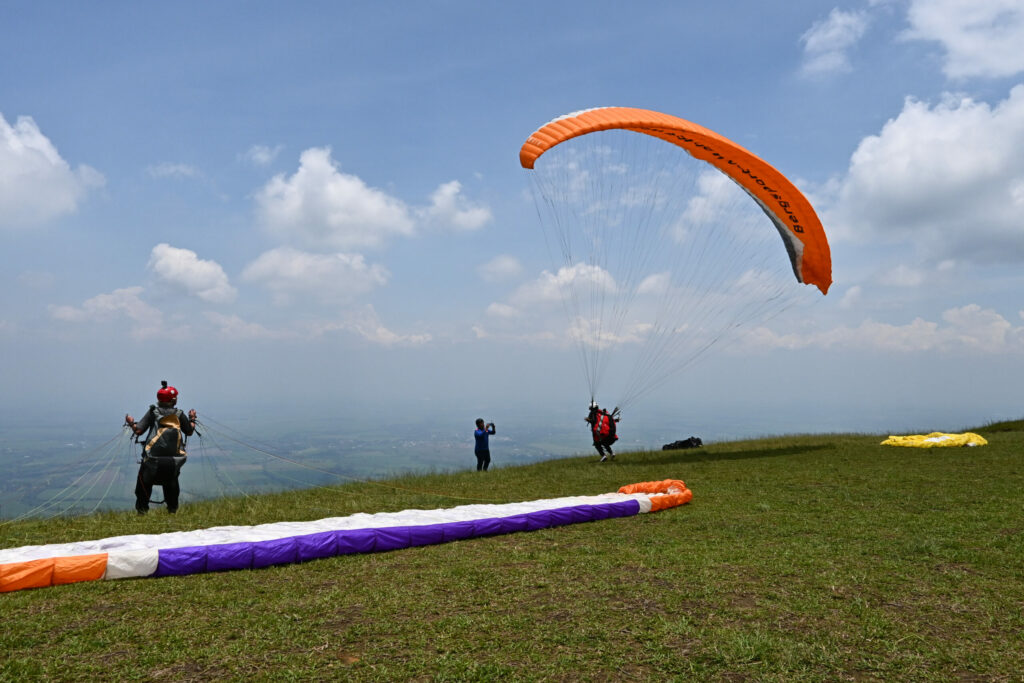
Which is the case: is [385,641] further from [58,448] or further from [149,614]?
[58,448]

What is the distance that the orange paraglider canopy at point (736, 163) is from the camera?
14.4m

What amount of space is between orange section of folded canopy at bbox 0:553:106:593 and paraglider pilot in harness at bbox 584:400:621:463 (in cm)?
1417

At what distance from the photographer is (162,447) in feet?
34.8

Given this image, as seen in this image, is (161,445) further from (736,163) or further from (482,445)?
(736,163)

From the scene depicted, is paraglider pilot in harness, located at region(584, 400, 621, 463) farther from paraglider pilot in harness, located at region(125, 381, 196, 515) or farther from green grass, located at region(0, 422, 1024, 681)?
paraglider pilot in harness, located at region(125, 381, 196, 515)

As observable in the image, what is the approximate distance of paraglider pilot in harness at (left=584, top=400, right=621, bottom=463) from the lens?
19.3 meters

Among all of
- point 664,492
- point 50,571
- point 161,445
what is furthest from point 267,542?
point 664,492

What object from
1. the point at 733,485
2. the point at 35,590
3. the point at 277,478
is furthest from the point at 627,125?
the point at 277,478

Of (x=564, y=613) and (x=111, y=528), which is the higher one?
(x=111, y=528)

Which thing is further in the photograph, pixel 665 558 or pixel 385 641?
pixel 665 558

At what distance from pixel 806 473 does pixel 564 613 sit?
1150 cm

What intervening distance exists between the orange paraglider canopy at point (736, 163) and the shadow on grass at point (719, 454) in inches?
206

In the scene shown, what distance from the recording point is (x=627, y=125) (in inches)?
579

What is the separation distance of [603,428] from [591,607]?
13.5 meters
